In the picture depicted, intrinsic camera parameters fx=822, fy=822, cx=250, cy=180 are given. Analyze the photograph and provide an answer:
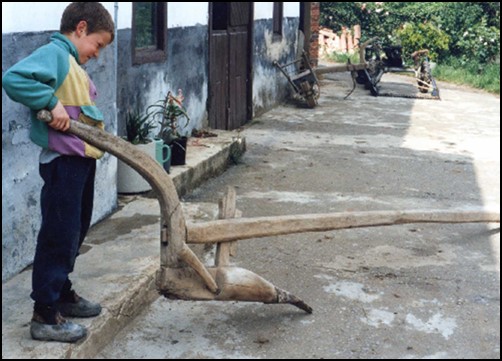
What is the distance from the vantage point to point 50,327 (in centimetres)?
→ 356

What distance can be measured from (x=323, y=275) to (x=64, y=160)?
231 cm

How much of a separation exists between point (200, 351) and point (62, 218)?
1.03 meters

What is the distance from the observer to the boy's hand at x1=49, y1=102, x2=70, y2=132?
3.22m

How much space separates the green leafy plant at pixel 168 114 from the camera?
731 cm

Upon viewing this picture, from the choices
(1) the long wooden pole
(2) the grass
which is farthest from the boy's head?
(2) the grass

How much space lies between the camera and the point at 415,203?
7191mm

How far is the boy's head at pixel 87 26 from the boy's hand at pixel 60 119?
1.24ft

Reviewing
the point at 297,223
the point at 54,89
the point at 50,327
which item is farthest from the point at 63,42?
the point at 297,223

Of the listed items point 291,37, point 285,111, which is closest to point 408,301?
point 285,111

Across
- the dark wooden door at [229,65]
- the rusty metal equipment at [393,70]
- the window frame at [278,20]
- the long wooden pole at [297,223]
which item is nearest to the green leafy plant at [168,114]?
the dark wooden door at [229,65]

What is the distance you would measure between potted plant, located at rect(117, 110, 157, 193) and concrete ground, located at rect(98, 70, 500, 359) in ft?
2.97

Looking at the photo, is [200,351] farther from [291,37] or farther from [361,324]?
[291,37]

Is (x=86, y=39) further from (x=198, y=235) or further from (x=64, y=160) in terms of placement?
(x=198, y=235)

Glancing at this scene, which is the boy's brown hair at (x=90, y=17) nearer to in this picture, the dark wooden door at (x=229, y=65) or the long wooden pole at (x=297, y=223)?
the long wooden pole at (x=297, y=223)
